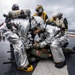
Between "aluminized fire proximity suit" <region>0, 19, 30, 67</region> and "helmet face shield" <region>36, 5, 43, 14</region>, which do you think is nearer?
"aluminized fire proximity suit" <region>0, 19, 30, 67</region>

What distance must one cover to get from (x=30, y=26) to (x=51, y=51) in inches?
37.2

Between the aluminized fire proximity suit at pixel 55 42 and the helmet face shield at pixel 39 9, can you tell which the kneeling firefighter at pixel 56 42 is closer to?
the aluminized fire proximity suit at pixel 55 42

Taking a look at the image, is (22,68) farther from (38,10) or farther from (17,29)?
(38,10)

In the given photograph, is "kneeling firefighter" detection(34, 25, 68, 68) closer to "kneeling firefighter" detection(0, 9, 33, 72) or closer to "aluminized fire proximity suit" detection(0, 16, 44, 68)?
"aluminized fire proximity suit" detection(0, 16, 44, 68)

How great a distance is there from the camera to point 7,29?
4918 mm

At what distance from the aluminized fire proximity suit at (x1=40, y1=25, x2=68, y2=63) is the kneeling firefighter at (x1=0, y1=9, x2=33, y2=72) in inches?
25.0

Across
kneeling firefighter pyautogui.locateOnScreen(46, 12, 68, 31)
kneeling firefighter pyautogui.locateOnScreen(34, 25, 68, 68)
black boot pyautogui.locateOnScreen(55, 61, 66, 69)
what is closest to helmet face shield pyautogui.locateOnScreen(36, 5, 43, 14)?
kneeling firefighter pyautogui.locateOnScreen(46, 12, 68, 31)

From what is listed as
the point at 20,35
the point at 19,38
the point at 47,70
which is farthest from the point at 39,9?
the point at 47,70

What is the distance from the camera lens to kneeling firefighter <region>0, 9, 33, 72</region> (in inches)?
177

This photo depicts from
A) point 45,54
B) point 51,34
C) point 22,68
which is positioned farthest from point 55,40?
point 22,68

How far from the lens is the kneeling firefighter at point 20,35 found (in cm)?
450

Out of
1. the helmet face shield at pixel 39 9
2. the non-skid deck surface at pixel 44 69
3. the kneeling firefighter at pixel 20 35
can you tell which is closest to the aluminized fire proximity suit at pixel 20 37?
the kneeling firefighter at pixel 20 35

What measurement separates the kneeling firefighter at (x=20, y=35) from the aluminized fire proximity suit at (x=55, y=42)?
2.09 feet

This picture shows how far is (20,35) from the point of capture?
191 inches
